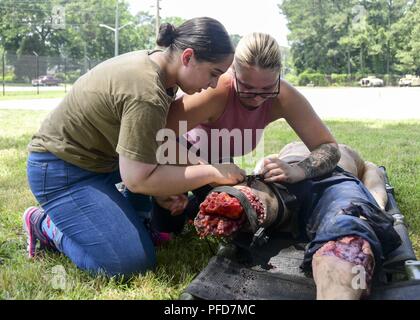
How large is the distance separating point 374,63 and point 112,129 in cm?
5741

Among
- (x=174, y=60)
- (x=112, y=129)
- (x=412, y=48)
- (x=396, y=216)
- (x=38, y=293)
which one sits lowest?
(x=38, y=293)

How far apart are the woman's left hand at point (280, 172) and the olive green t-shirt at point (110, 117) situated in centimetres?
61

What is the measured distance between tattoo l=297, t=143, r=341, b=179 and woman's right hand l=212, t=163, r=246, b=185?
432 millimetres

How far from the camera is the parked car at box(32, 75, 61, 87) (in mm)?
31438

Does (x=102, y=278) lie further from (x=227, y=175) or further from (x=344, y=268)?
(x=344, y=268)

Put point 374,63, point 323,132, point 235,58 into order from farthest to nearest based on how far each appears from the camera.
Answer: point 374,63 → point 323,132 → point 235,58

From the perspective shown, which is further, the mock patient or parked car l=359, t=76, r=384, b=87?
parked car l=359, t=76, r=384, b=87

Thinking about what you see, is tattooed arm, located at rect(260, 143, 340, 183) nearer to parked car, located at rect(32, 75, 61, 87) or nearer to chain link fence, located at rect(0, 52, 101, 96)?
chain link fence, located at rect(0, 52, 101, 96)

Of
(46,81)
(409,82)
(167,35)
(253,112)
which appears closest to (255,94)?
(253,112)

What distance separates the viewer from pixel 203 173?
8.08 ft

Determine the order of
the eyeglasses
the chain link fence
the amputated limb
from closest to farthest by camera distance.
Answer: the amputated limb → the eyeglasses → the chain link fence
